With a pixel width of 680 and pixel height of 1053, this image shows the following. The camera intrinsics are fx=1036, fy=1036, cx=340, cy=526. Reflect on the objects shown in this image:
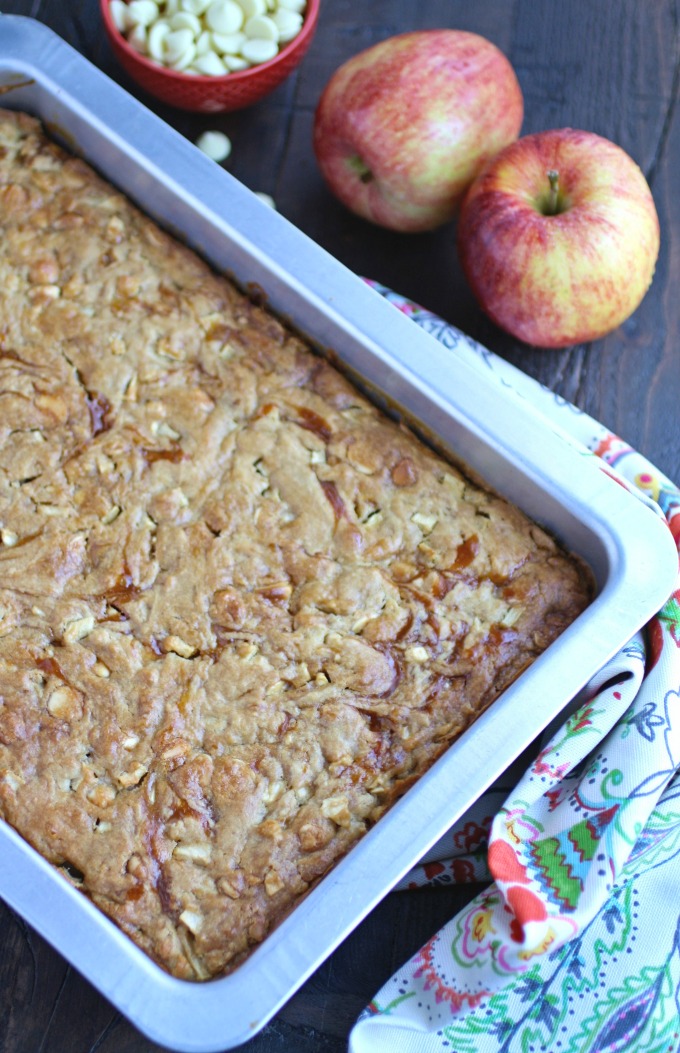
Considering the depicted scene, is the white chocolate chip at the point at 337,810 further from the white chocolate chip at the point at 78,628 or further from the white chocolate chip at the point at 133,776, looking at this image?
the white chocolate chip at the point at 78,628

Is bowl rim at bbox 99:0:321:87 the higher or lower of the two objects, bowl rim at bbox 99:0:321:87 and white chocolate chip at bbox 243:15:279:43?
the lower

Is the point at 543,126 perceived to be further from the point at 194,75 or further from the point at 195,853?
the point at 195,853

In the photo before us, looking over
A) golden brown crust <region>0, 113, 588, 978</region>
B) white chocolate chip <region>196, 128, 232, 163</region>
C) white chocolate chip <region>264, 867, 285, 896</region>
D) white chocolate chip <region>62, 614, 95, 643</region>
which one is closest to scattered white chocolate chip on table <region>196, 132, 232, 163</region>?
white chocolate chip <region>196, 128, 232, 163</region>

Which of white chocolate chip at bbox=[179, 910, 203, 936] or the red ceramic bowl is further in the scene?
the red ceramic bowl

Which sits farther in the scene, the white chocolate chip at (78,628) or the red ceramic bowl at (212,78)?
the red ceramic bowl at (212,78)

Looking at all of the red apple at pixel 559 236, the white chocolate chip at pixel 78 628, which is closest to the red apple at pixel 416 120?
the red apple at pixel 559 236

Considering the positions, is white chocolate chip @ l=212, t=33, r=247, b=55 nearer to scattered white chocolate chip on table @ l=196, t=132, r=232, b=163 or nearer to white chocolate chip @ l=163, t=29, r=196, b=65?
white chocolate chip @ l=163, t=29, r=196, b=65
